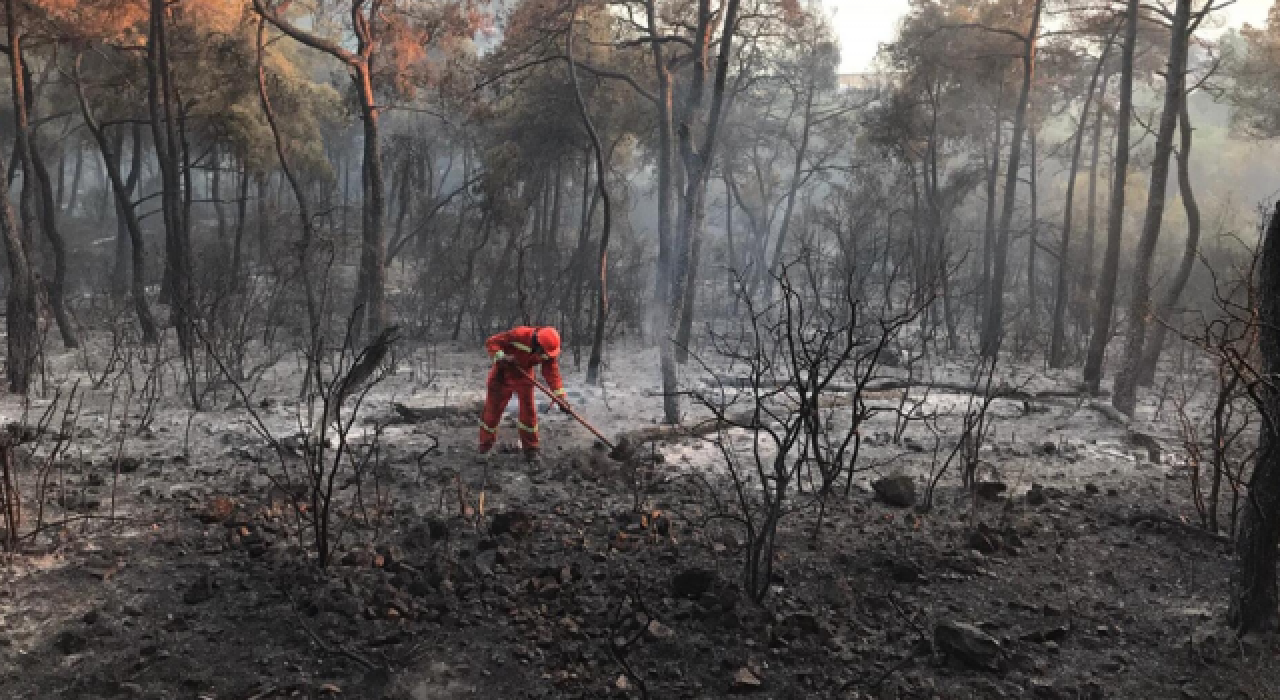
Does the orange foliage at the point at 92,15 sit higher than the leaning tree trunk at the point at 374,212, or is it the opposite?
the orange foliage at the point at 92,15

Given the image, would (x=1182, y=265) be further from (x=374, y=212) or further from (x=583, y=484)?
(x=374, y=212)

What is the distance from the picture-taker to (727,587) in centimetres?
371

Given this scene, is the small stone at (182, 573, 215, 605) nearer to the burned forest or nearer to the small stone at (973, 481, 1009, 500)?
the burned forest

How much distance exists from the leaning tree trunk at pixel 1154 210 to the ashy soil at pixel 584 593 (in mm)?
3621

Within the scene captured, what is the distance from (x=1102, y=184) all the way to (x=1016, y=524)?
31.3 metres

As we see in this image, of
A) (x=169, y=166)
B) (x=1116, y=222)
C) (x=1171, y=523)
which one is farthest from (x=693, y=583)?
(x=169, y=166)

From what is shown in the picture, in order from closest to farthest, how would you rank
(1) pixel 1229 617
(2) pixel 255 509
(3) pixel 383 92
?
(1) pixel 1229 617 < (2) pixel 255 509 < (3) pixel 383 92

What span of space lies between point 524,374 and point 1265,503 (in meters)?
4.83

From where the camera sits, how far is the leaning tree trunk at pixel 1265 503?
322 centimetres

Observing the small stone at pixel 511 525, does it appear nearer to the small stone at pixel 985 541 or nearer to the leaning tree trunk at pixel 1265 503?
the small stone at pixel 985 541

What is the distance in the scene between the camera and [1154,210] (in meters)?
9.30

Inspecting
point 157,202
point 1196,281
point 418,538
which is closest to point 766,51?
point 1196,281

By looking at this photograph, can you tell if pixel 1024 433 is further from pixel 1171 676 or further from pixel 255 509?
pixel 255 509

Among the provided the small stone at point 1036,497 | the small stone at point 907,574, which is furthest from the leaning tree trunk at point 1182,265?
the small stone at point 907,574
